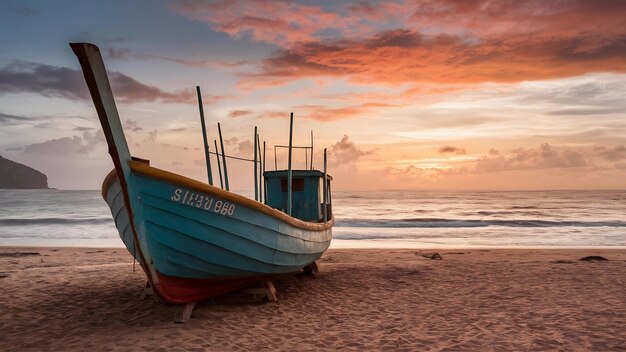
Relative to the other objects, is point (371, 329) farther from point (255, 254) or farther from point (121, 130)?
point (121, 130)

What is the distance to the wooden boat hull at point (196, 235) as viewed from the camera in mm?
6375

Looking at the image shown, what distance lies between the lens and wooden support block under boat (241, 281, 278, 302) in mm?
8398

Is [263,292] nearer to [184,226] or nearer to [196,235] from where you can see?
[196,235]

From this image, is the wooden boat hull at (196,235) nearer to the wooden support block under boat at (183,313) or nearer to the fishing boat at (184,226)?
the fishing boat at (184,226)

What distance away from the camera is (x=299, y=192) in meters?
11.1

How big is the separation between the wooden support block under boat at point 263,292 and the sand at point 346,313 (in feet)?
0.53

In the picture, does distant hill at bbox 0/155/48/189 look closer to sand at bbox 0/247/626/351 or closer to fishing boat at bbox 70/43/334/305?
sand at bbox 0/247/626/351

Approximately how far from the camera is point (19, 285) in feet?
32.8

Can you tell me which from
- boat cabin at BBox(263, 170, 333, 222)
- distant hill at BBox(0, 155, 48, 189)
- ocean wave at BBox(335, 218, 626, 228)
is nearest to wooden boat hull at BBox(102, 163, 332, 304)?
boat cabin at BBox(263, 170, 333, 222)

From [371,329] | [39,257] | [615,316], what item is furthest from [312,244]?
[39,257]

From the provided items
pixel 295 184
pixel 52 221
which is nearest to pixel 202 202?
pixel 295 184

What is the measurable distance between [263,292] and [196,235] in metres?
2.24

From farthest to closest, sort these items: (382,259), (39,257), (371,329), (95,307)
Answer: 1. (39,257)
2. (382,259)
3. (95,307)
4. (371,329)

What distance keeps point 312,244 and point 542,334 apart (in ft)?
14.6
